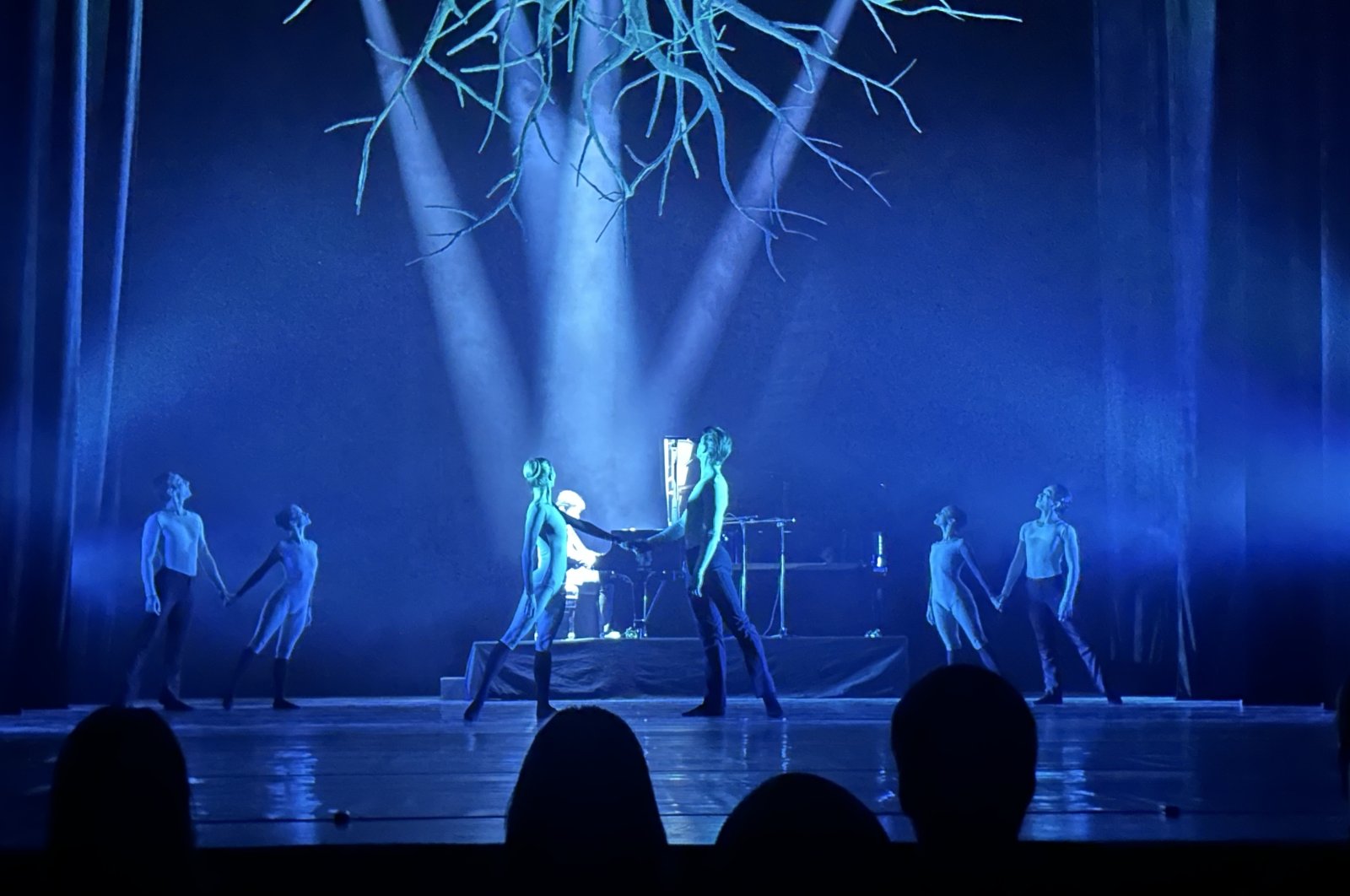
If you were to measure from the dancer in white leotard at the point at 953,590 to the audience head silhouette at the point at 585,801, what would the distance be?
27.2 ft

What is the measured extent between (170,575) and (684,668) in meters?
4.01

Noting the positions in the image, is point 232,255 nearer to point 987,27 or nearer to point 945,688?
point 987,27

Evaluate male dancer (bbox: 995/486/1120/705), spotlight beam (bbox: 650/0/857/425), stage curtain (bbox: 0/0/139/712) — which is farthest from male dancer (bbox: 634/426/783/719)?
spotlight beam (bbox: 650/0/857/425)

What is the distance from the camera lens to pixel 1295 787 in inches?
175

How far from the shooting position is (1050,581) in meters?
10.2

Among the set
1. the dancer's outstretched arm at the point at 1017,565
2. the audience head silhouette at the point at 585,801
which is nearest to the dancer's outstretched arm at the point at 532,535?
the dancer's outstretched arm at the point at 1017,565

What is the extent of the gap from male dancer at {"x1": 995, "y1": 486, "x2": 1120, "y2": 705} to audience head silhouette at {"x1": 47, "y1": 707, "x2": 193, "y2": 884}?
350 inches

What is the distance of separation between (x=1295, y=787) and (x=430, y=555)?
361 inches

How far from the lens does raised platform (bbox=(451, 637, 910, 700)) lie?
34.6 ft

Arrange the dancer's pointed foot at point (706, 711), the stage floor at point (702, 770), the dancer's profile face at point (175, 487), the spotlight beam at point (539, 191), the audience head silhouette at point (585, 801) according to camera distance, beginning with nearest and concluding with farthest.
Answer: the audience head silhouette at point (585, 801)
the stage floor at point (702, 770)
the dancer's pointed foot at point (706, 711)
the dancer's profile face at point (175, 487)
the spotlight beam at point (539, 191)

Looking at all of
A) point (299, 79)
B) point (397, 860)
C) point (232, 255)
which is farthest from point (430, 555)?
point (397, 860)

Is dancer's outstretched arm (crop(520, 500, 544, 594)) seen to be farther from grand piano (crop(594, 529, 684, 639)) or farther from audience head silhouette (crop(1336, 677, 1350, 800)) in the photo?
audience head silhouette (crop(1336, 677, 1350, 800))

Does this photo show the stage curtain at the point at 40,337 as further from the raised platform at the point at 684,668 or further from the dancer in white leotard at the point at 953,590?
the dancer in white leotard at the point at 953,590

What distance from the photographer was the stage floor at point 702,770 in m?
3.59
